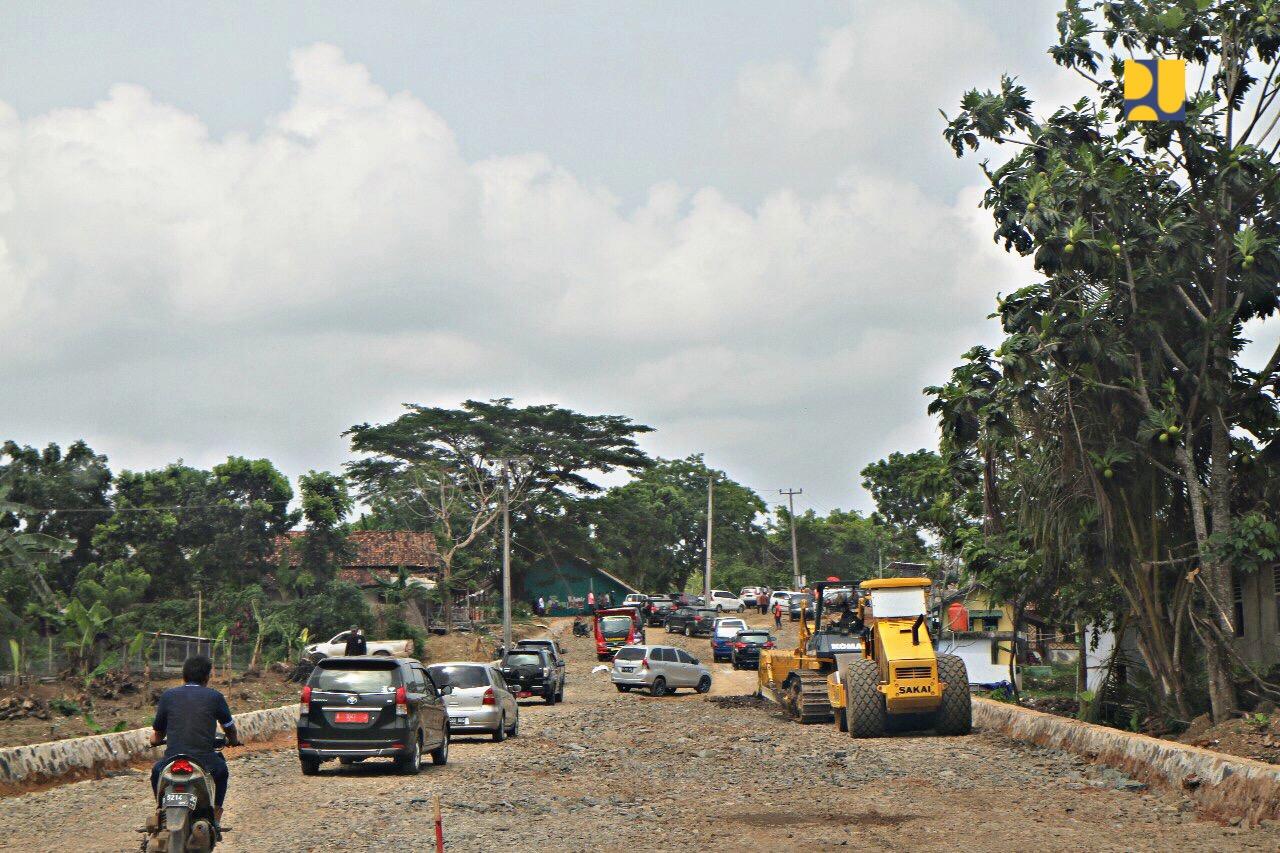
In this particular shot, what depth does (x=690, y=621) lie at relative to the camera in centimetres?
6556

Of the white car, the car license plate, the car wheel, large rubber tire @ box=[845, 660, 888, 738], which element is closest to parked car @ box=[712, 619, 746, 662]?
the white car

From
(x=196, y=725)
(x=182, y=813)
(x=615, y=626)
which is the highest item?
(x=196, y=725)

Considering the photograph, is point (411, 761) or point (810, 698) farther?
point (810, 698)

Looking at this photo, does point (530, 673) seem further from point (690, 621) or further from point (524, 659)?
point (690, 621)

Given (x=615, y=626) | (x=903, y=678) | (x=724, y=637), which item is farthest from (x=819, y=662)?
(x=615, y=626)

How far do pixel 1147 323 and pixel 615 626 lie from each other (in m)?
37.8

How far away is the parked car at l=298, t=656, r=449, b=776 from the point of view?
1762 cm

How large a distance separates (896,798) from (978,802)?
96 centimetres

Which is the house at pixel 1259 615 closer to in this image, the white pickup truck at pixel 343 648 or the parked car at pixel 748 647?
the white pickup truck at pixel 343 648

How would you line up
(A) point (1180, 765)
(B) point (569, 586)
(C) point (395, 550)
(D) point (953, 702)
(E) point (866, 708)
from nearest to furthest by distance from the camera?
(A) point (1180, 765), (E) point (866, 708), (D) point (953, 702), (C) point (395, 550), (B) point (569, 586)

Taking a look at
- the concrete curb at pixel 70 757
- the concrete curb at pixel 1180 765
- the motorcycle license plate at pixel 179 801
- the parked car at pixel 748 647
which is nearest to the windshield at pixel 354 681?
the concrete curb at pixel 70 757

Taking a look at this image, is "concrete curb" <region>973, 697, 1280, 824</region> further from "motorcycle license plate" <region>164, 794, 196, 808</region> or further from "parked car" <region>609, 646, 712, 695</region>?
"parked car" <region>609, 646, 712, 695</region>

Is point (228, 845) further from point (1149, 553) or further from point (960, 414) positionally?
point (1149, 553)

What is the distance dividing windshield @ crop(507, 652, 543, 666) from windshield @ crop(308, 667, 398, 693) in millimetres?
Answer: 18326
